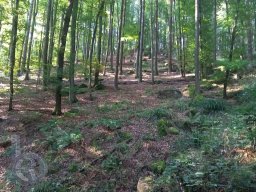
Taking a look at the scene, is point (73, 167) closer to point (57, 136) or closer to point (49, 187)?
point (49, 187)

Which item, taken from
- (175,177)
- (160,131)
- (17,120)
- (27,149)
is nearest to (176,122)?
(160,131)

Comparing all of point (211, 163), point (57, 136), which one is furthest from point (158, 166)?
point (57, 136)

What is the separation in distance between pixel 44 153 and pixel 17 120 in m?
4.32

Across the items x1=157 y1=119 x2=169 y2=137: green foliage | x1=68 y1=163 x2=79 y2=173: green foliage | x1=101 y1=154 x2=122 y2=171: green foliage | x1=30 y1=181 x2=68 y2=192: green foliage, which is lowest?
x1=30 y1=181 x2=68 y2=192: green foliage

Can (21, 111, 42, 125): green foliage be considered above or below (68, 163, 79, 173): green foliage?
above

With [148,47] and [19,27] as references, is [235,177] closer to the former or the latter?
[19,27]

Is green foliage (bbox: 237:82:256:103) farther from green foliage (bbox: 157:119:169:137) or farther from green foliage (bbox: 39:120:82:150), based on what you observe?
green foliage (bbox: 39:120:82:150)

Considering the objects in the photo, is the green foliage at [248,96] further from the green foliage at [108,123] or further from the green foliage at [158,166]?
the green foliage at [158,166]

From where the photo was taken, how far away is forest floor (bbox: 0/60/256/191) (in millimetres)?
9133

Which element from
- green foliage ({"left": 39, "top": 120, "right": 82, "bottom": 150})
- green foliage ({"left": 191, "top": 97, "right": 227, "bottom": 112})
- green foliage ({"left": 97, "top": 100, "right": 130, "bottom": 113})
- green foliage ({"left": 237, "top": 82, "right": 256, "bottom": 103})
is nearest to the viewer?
green foliage ({"left": 39, "top": 120, "right": 82, "bottom": 150})

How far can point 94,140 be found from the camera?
37.5 feet

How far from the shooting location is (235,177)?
6.70 meters

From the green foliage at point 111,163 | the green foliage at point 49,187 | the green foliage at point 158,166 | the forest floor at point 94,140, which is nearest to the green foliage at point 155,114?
the forest floor at point 94,140

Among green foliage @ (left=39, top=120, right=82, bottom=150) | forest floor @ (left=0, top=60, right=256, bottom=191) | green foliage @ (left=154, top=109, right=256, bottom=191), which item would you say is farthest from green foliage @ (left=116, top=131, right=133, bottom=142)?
green foliage @ (left=154, top=109, right=256, bottom=191)
